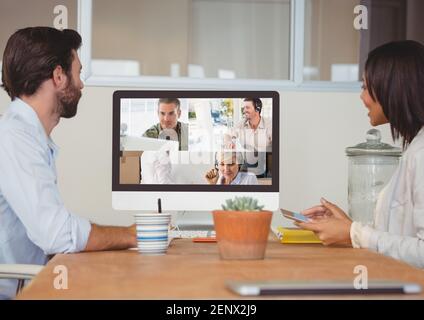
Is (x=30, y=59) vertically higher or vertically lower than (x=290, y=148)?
higher

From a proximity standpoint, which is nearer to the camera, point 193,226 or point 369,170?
point 193,226

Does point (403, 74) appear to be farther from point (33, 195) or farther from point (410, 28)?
point (410, 28)

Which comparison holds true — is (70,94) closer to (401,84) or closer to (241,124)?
(241,124)

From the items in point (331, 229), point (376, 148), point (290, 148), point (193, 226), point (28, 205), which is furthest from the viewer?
point (290, 148)

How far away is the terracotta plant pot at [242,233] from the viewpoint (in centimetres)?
154

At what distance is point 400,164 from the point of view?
2074 mm

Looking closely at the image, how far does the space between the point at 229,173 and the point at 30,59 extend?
71 centimetres

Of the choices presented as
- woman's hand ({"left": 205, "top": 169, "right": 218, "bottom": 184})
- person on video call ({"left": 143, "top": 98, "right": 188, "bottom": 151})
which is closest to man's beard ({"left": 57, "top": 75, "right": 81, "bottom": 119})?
person on video call ({"left": 143, "top": 98, "right": 188, "bottom": 151})

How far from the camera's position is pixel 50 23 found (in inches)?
139

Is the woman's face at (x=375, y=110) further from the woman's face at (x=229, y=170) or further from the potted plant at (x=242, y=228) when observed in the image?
the potted plant at (x=242, y=228)

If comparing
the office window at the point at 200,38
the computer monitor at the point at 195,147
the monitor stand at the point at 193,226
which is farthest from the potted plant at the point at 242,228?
the office window at the point at 200,38

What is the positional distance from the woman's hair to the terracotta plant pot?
2.44 ft

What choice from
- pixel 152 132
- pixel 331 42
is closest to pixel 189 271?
pixel 152 132
